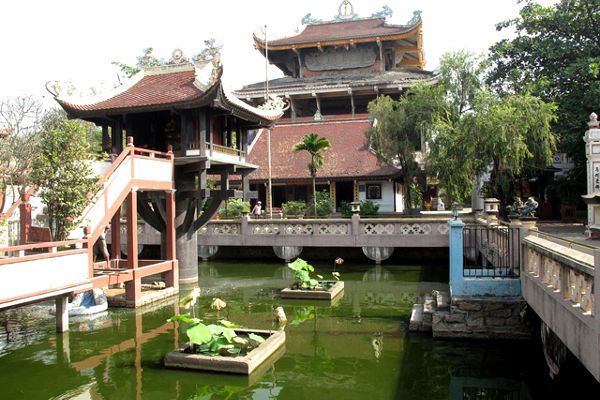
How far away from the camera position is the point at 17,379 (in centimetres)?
859

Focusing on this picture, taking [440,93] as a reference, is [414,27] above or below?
above

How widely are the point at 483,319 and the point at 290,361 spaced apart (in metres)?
3.90

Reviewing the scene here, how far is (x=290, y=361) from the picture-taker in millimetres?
9320

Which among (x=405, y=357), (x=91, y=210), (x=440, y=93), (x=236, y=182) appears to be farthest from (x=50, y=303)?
(x=440, y=93)

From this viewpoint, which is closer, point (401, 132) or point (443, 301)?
point (443, 301)

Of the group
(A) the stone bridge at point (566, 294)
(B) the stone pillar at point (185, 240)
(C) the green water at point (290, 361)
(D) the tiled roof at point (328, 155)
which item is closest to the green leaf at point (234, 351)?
(C) the green water at point (290, 361)

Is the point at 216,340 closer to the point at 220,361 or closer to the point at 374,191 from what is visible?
the point at 220,361

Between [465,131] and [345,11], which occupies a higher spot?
[345,11]

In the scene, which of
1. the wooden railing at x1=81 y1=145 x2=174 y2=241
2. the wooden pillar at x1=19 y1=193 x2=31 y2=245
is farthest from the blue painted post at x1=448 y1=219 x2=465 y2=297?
the wooden pillar at x1=19 y1=193 x2=31 y2=245

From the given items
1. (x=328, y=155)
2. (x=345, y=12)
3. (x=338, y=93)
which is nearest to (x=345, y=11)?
(x=345, y=12)

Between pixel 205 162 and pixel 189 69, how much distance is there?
A: 3.89 m

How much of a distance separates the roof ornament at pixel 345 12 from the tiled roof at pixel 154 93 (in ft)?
89.8

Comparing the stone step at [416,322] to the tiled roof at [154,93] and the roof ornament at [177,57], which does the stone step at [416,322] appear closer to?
the tiled roof at [154,93]

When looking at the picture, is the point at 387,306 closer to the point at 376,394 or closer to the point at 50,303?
the point at 376,394
